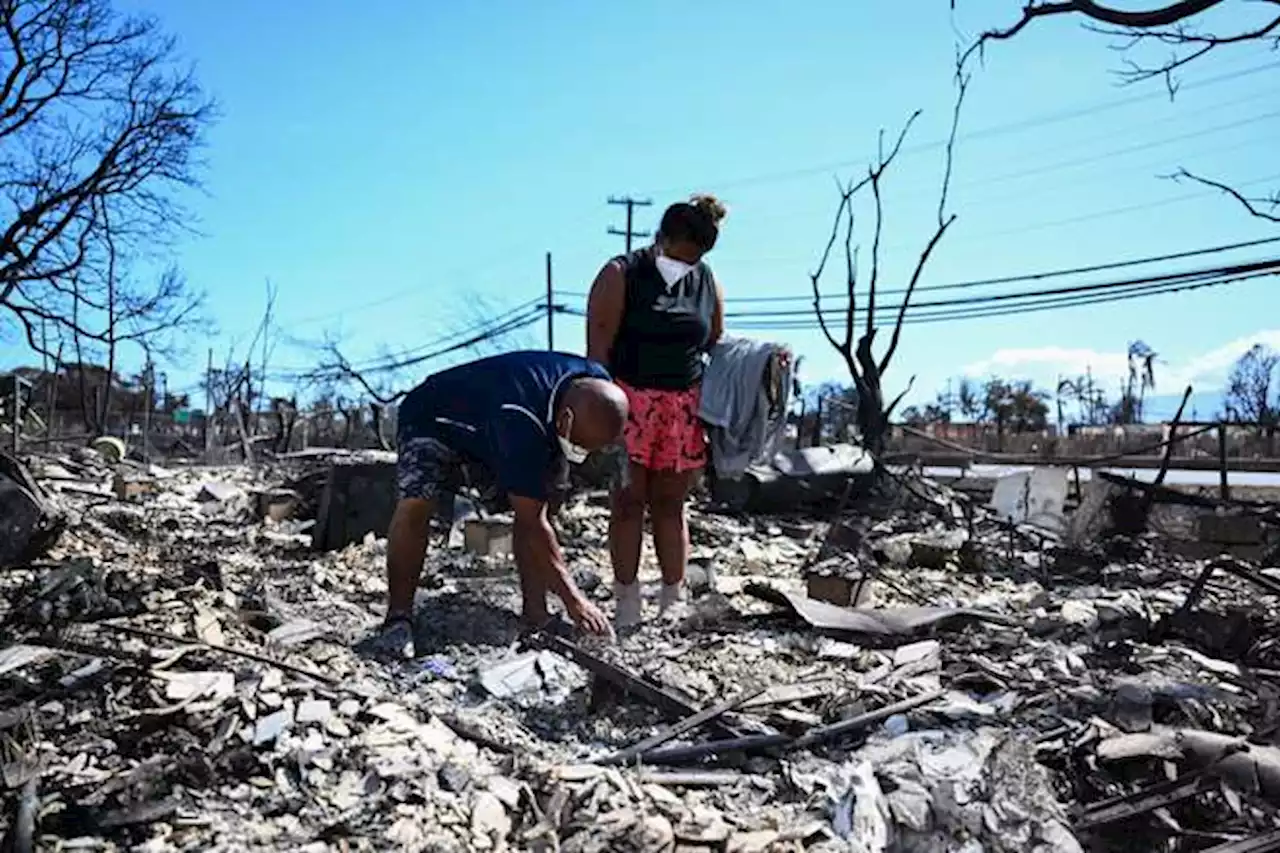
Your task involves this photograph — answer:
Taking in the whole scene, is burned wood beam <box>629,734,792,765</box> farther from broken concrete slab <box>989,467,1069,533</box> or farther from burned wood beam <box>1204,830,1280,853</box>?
broken concrete slab <box>989,467,1069,533</box>

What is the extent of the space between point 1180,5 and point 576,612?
3.84 metres

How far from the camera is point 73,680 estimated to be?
272cm

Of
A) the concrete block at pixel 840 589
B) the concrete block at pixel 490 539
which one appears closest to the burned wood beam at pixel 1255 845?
the concrete block at pixel 840 589

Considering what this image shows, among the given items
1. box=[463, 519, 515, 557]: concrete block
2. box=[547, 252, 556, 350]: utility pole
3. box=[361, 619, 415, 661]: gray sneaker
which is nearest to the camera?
box=[361, 619, 415, 661]: gray sneaker

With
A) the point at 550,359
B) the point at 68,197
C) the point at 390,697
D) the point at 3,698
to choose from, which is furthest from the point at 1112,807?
the point at 68,197

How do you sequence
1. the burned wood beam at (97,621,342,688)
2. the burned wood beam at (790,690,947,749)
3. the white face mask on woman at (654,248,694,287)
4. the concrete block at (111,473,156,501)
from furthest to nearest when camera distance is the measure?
the concrete block at (111,473,156,501) → the white face mask on woman at (654,248,694,287) → the burned wood beam at (97,621,342,688) → the burned wood beam at (790,690,947,749)

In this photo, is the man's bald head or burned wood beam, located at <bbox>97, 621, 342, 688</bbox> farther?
the man's bald head

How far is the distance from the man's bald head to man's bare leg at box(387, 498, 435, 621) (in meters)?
0.60

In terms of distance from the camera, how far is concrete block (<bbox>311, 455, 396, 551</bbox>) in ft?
21.4

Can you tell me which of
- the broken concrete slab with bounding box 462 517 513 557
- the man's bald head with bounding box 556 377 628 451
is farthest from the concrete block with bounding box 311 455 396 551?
the man's bald head with bounding box 556 377 628 451

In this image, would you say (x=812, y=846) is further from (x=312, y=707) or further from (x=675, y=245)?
(x=675, y=245)

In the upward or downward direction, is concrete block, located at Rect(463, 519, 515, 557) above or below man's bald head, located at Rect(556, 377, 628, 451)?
below

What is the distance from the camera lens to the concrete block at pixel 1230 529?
270 inches

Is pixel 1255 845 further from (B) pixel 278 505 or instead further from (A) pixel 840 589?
(B) pixel 278 505
